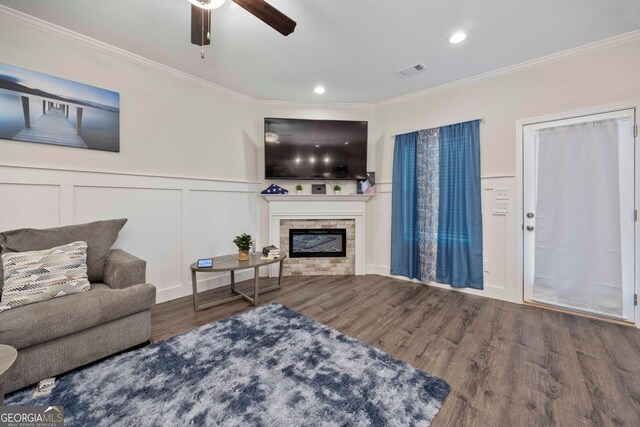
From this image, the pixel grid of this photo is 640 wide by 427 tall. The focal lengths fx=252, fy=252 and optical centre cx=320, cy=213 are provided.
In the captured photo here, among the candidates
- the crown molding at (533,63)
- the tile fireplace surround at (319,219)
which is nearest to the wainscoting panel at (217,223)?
the tile fireplace surround at (319,219)

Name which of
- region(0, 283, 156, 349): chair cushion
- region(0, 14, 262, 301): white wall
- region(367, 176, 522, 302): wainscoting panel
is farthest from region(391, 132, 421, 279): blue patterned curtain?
region(0, 283, 156, 349): chair cushion

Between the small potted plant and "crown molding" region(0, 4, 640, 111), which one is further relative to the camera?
the small potted plant

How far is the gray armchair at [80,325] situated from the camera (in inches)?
57.2

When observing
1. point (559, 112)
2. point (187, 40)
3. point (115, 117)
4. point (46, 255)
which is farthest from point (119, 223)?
point (559, 112)

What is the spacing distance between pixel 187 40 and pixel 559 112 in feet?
12.6

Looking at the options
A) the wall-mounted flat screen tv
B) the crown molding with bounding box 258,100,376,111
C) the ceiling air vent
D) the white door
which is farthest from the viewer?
the crown molding with bounding box 258,100,376,111

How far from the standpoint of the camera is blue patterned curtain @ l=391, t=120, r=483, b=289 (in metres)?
3.13

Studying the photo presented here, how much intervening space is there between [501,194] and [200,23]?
339 centimetres

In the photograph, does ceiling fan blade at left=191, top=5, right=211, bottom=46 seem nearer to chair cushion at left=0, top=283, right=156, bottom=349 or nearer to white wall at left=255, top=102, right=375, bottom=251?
chair cushion at left=0, top=283, right=156, bottom=349

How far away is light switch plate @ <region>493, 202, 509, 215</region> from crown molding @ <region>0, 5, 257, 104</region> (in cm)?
374

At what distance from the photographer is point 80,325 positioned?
5.34 feet

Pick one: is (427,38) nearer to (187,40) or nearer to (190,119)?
(187,40)

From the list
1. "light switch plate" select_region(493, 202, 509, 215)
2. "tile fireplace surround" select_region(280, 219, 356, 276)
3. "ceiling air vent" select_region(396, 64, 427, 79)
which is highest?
"ceiling air vent" select_region(396, 64, 427, 79)

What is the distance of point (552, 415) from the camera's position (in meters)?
1.37
